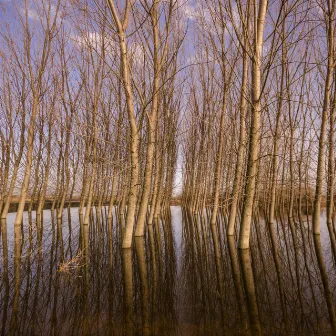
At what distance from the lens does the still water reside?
274cm

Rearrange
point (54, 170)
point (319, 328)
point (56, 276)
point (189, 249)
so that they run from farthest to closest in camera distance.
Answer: point (54, 170), point (189, 249), point (56, 276), point (319, 328)

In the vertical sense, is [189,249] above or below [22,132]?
below

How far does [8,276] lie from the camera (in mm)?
4469

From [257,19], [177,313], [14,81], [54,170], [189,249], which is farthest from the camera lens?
[54,170]

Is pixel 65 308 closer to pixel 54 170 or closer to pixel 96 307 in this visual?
pixel 96 307

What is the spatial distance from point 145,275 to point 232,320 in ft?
6.53

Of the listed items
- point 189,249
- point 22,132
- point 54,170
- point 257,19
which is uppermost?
point 257,19

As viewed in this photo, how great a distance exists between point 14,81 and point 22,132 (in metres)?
2.16

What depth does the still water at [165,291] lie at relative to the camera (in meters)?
2.74

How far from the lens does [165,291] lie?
3754mm

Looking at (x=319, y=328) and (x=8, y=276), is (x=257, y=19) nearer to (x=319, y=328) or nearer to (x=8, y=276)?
(x=319, y=328)

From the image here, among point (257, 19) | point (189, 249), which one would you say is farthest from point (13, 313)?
point (257, 19)

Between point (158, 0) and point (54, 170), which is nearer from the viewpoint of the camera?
point (158, 0)

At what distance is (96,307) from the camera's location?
3.22m
